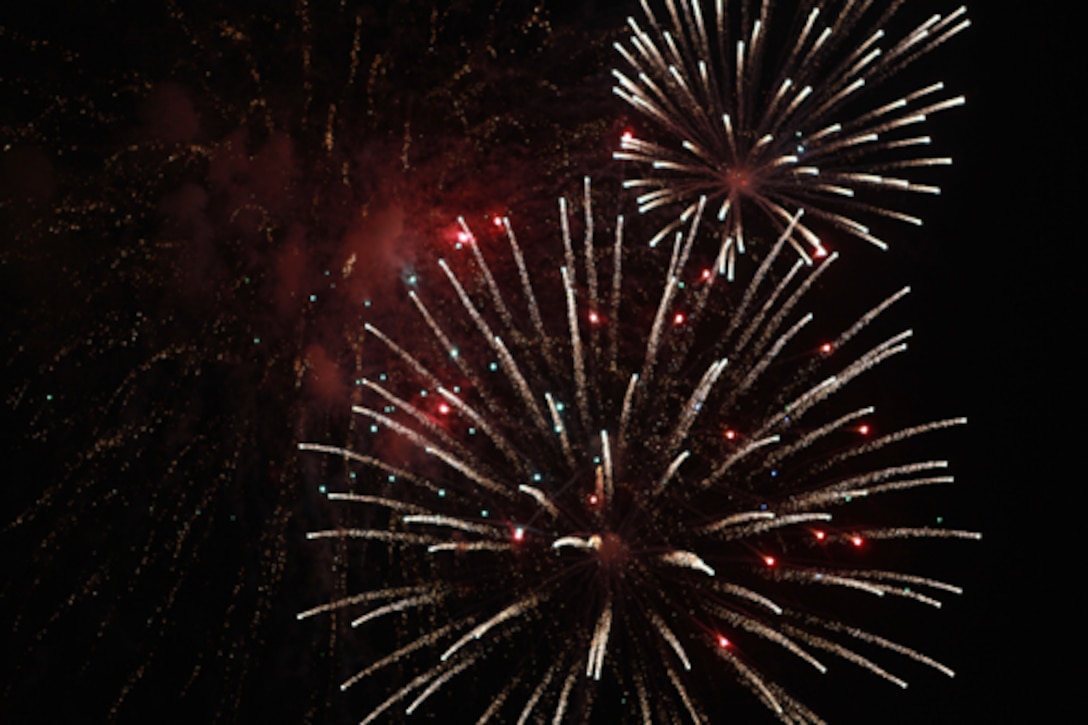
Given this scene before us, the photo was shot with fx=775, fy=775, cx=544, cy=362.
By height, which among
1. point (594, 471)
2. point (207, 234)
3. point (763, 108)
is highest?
point (207, 234)

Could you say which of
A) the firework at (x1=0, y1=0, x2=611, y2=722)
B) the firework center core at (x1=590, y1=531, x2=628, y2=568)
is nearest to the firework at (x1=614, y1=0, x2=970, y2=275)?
the firework at (x1=0, y1=0, x2=611, y2=722)

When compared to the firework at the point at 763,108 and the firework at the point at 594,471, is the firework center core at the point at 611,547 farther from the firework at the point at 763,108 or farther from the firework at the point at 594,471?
the firework at the point at 763,108

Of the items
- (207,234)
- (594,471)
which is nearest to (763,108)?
(594,471)

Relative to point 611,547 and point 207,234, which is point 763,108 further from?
point 207,234

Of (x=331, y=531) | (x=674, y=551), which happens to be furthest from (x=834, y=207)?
(x=331, y=531)

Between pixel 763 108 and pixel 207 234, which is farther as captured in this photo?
pixel 207 234

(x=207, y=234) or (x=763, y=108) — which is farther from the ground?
(x=207, y=234)

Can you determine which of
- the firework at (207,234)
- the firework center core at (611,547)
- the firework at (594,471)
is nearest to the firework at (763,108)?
the firework at (594,471)
